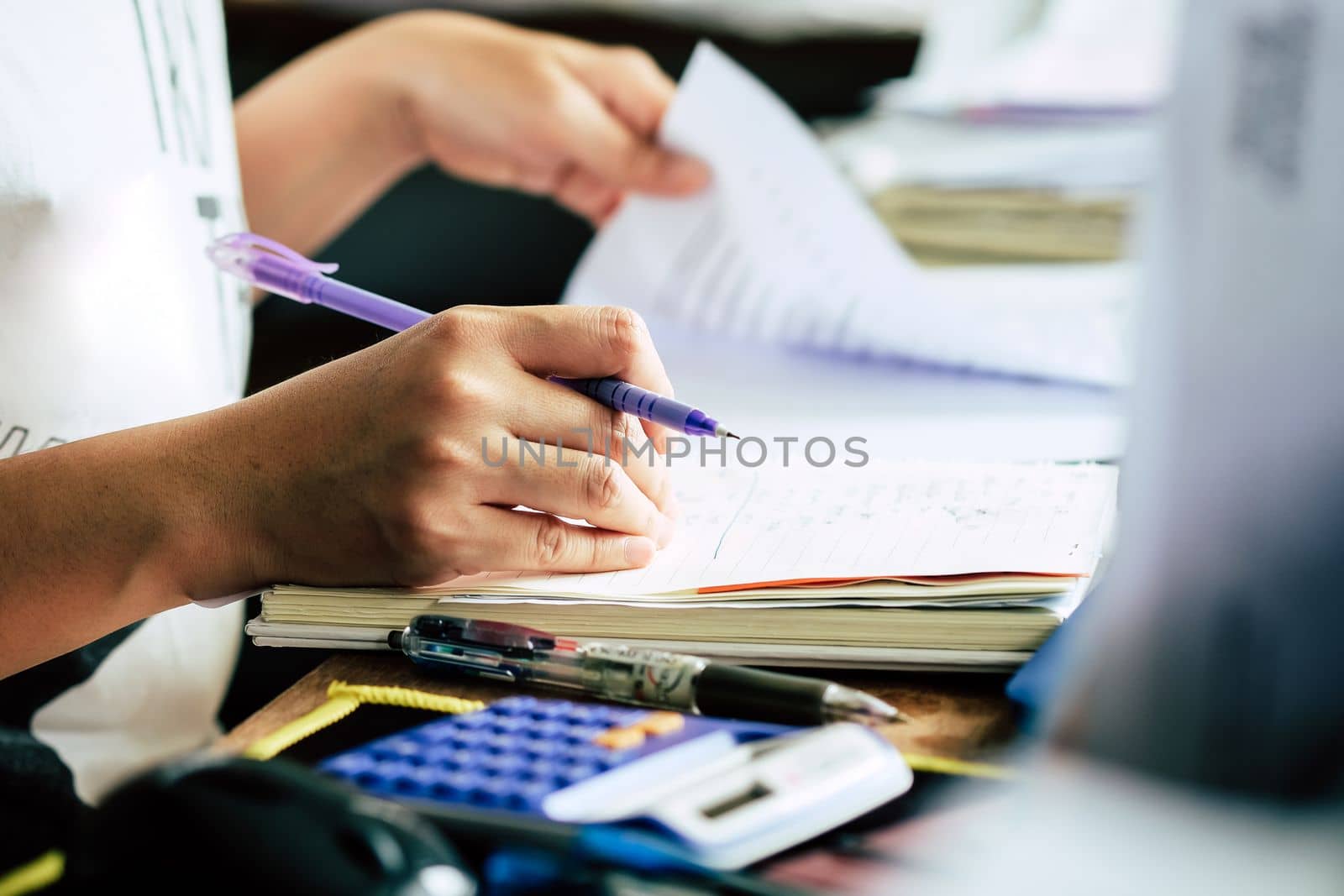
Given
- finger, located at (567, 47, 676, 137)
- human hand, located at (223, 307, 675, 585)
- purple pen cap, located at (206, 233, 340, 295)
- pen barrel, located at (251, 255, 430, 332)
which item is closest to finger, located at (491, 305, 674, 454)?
human hand, located at (223, 307, 675, 585)

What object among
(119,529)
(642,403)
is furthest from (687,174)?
(119,529)

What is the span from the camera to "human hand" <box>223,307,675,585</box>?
0.49m

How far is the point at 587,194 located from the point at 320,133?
23cm

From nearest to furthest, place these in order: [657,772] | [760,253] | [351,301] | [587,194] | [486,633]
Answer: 1. [657,772]
2. [486,633]
3. [351,301]
4. [760,253]
5. [587,194]

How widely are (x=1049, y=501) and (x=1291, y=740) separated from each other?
32 cm

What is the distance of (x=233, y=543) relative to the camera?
19.9 inches

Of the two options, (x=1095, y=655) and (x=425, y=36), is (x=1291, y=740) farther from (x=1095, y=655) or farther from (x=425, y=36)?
(x=425, y=36)

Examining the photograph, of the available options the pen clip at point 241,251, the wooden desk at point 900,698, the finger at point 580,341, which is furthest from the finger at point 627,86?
the wooden desk at point 900,698

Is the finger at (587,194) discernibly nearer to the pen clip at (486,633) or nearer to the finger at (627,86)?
the finger at (627,86)

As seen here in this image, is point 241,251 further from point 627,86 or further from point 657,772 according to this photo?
point 657,772

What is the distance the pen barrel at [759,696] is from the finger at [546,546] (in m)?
0.11

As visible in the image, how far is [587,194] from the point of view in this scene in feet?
3.24

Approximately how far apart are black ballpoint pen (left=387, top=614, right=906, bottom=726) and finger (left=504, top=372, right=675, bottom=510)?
95 millimetres

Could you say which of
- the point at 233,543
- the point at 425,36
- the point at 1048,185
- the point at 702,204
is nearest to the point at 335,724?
the point at 233,543
